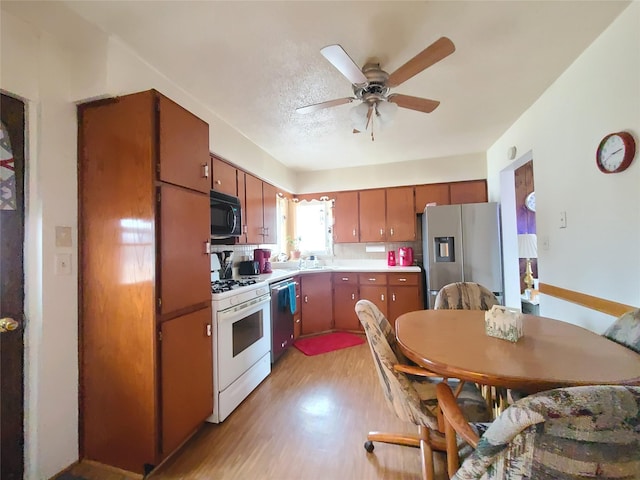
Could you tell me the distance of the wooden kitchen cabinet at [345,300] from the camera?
3902 millimetres

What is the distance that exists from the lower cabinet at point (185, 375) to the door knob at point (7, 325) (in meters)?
0.64

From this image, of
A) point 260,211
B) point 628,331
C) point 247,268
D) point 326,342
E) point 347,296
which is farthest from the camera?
point 347,296

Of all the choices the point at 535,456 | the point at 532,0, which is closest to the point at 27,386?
the point at 535,456

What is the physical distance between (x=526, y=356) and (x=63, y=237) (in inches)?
96.0

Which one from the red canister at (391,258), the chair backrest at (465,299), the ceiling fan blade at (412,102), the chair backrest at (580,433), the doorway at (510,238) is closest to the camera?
the chair backrest at (580,433)

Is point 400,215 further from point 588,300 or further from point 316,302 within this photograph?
point 588,300

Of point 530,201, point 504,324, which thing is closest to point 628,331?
point 504,324

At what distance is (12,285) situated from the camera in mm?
1418

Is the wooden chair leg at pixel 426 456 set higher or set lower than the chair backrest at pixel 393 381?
lower

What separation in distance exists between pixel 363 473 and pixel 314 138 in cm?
300

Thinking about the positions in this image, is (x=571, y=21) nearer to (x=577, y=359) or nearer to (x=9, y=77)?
(x=577, y=359)

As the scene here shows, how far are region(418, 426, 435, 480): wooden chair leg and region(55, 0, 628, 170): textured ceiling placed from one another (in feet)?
7.48

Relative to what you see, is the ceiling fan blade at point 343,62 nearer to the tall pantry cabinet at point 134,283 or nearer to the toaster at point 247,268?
the tall pantry cabinet at point 134,283

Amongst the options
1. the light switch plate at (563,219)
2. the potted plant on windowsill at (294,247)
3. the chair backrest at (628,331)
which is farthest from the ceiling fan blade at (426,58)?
the potted plant on windowsill at (294,247)
